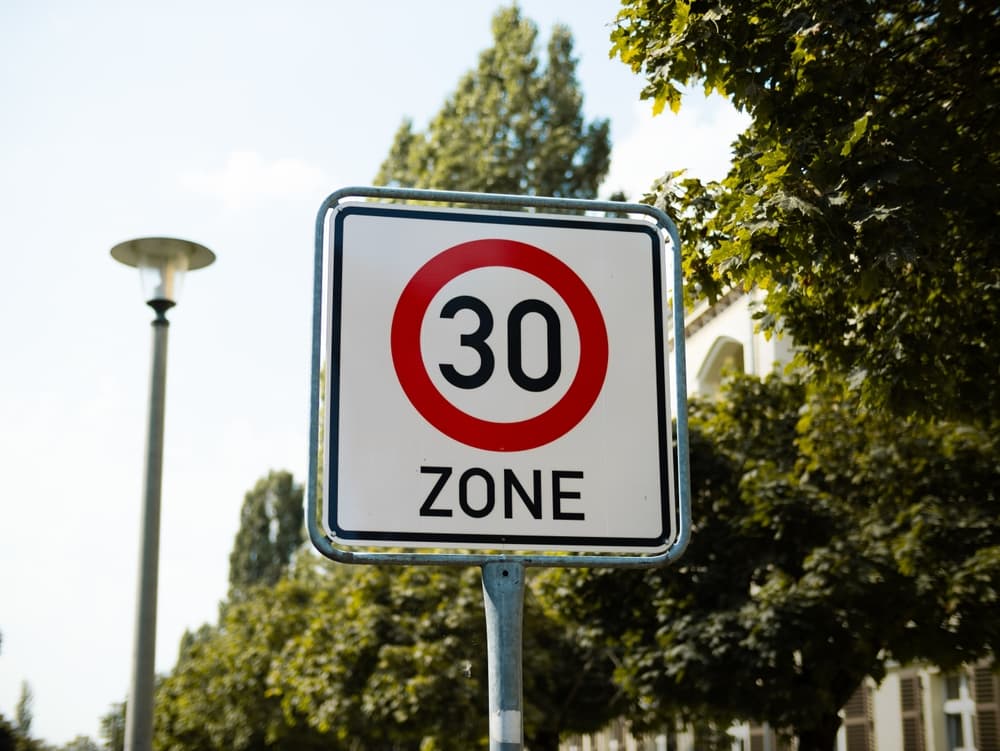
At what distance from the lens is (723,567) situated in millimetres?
17969

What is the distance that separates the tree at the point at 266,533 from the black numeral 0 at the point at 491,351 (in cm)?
7411

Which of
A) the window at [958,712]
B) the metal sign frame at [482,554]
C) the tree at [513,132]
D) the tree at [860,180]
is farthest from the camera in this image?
the tree at [513,132]

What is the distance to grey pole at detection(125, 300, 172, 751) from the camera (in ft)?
29.6

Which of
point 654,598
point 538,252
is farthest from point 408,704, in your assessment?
point 538,252

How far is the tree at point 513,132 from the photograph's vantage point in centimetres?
3600

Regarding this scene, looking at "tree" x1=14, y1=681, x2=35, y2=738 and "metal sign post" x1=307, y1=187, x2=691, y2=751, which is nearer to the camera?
"metal sign post" x1=307, y1=187, x2=691, y2=751

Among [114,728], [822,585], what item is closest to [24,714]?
[114,728]

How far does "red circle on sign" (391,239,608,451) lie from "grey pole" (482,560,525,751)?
0.79ft

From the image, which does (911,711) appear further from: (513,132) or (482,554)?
(482,554)

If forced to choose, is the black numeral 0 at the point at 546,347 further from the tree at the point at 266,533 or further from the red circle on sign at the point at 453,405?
the tree at the point at 266,533

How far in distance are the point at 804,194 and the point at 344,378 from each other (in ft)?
16.8

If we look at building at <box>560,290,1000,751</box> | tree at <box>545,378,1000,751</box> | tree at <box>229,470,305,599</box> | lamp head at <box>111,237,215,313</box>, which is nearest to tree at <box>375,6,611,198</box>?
building at <box>560,290,1000,751</box>

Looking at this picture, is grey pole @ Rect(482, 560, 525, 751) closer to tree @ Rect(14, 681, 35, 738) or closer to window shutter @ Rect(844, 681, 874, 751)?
tree @ Rect(14, 681, 35, 738)

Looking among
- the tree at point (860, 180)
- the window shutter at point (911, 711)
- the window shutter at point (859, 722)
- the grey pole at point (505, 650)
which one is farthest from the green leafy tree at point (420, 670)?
the grey pole at point (505, 650)
